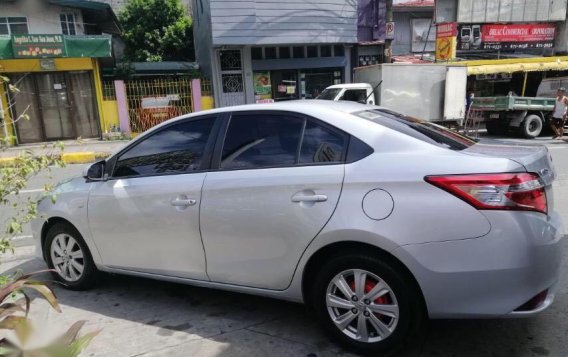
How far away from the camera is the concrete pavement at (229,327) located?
3.01m

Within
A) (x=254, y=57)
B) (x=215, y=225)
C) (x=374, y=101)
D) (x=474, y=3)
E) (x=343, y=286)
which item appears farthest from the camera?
(x=474, y=3)

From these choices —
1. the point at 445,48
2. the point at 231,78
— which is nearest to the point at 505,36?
the point at 445,48

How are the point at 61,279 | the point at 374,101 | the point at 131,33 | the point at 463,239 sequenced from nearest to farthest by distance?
the point at 463,239
the point at 61,279
the point at 374,101
the point at 131,33

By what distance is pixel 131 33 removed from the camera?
2388 cm

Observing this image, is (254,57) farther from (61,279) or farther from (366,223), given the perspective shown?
(366,223)

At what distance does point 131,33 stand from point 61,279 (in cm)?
2212

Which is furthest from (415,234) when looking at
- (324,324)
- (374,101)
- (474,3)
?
(474,3)

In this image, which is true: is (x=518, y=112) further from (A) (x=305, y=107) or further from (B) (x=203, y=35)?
(A) (x=305, y=107)

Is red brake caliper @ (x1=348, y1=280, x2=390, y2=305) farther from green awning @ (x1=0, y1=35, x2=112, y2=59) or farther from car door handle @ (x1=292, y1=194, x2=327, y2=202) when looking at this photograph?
green awning @ (x1=0, y1=35, x2=112, y2=59)

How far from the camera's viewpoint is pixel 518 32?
21.0 m

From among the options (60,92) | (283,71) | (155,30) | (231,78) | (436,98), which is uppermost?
(155,30)

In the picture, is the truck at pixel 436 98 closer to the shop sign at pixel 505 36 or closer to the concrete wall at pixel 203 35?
the concrete wall at pixel 203 35

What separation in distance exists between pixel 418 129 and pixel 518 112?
13764mm

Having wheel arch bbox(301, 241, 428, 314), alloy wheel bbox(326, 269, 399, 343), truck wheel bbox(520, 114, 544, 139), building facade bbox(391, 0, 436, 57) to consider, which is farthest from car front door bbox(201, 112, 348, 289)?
building facade bbox(391, 0, 436, 57)
